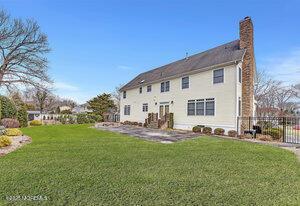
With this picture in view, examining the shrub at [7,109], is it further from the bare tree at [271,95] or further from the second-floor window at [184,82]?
the bare tree at [271,95]

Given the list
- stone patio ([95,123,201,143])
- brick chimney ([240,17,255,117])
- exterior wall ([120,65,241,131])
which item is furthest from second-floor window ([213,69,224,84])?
stone patio ([95,123,201,143])

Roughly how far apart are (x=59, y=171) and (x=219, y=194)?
3.86 meters

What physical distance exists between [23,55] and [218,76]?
23.6 m

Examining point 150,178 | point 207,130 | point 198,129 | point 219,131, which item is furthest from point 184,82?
point 150,178

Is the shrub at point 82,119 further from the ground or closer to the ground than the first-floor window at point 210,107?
closer to the ground

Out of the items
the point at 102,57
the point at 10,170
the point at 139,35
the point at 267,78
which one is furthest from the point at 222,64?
the point at 267,78

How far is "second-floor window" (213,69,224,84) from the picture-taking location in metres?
17.8

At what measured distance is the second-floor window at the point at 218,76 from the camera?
17766mm

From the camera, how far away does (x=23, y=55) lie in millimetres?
29047

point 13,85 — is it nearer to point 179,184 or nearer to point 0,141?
point 0,141

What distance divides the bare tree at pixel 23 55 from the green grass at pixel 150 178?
77.4 feet

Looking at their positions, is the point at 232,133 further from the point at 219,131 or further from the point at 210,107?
the point at 210,107

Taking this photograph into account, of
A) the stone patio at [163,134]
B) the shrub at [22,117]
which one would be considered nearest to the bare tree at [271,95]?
the stone patio at [163,134]

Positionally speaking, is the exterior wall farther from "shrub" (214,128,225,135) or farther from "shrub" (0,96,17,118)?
→ "shrub" (0,96,17,118)
